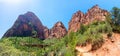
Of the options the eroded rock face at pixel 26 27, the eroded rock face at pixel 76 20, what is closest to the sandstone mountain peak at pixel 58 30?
the eroded rock face at pixel 76 20

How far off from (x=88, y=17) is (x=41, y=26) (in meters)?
69.2

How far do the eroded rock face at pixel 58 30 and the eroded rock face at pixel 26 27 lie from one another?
63.1 ft

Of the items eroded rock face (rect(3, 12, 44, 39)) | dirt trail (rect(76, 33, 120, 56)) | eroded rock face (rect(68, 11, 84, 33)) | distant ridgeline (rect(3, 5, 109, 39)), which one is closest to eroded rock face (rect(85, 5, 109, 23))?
distant ridgeline (rect(3, 5, 109, 39))

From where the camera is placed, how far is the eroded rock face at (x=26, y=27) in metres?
150

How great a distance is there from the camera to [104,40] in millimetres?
50875

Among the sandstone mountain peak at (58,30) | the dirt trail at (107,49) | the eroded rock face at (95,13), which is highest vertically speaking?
the eroded rock face at (95,13)

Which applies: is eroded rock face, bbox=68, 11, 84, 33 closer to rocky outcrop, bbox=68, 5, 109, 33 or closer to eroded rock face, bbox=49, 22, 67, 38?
rocky outcrop, bbox=68, 5, 109, 33

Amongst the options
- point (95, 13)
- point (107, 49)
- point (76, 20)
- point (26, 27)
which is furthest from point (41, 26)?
point (107, 49)

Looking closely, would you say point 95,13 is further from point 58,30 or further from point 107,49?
point 107,49

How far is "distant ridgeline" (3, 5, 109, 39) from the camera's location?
A: 96875mm

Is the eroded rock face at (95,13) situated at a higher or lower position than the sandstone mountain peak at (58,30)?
higher

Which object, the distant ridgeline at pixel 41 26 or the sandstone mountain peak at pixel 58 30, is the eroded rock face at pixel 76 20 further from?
→ the sandstone mountain peak at pixel 58 30

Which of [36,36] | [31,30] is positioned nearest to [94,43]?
[36,36]

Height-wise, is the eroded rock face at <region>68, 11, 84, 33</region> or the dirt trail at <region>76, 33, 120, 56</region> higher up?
the eroded rock face at <region>68, 11, 84, 33</region>
